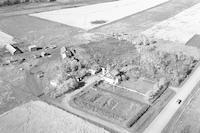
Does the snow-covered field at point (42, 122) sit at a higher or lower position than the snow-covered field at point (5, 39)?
lower

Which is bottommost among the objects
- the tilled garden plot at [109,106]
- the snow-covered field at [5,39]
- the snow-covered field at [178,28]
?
the tilled garden plot at [109,106]

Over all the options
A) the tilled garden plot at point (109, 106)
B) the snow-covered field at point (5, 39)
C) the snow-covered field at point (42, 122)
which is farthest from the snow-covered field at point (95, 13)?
the snow-covered field at point (42, 122)

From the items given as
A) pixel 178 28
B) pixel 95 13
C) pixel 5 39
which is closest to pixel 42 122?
pixel 5 39

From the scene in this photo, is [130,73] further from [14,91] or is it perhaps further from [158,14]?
[158,14]

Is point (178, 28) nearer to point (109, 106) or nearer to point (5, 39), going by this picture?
point (109, 106)

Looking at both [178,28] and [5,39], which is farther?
[178,28]

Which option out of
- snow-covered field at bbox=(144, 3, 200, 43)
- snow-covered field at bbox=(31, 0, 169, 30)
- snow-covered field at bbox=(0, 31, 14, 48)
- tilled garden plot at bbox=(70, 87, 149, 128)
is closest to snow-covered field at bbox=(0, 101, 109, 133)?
tilled garden plot at bbox=(70, 87, 149, 128)

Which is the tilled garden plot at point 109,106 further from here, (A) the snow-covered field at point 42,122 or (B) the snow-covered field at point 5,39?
(B) the snow-covered field at point 5,39
